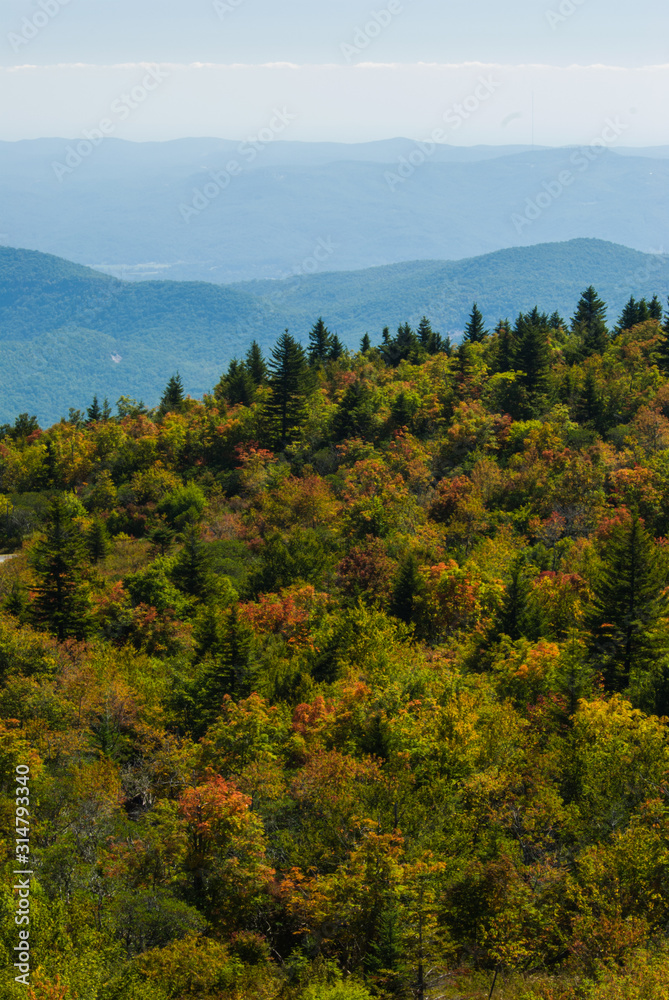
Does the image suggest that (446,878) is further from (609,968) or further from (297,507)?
(297,507)

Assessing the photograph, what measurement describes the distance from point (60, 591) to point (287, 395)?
3746 centimetres

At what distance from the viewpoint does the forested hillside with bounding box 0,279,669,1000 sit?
21469 millimetres

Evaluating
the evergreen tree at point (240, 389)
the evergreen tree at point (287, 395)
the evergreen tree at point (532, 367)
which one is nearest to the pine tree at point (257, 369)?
the evergreen tree at point (240, 389)

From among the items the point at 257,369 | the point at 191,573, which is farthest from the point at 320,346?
the point at 191,573

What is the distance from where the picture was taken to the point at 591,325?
3917 inches

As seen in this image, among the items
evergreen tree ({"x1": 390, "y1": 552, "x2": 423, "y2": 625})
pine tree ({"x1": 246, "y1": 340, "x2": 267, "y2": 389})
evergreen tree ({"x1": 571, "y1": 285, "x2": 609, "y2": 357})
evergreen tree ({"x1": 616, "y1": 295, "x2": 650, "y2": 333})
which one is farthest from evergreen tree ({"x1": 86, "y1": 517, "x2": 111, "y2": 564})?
evergreen tree ({"x1": 616, "y1": 295, "x2": 650, "y2": 333})

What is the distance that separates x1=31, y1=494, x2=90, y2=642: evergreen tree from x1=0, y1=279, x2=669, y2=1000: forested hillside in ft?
0.85

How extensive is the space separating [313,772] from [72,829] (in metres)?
8.39

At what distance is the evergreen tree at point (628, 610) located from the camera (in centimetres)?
3481

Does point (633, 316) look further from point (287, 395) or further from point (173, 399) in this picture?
point (173, 399)

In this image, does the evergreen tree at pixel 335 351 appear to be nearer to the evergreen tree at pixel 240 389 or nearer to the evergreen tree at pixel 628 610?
the evergreen tree at pixel 240 389

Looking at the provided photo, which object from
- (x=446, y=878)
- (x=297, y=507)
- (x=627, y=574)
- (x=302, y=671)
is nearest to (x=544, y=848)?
(x=446, y=878)

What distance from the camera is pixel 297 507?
64562mm

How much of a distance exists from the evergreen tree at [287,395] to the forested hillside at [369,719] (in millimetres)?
7714
